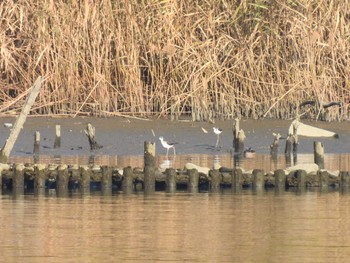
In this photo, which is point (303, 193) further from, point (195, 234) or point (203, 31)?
point (203, 31)

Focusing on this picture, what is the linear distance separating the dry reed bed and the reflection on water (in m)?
3.23

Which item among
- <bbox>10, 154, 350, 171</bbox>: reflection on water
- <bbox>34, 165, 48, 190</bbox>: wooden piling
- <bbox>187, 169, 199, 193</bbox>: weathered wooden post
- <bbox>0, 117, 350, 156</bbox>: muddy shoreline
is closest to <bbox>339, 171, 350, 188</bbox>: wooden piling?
<bbox>187, 169, 199, 193</bbox>: weathered wooden post

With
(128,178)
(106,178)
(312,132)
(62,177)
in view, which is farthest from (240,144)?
(62,177)

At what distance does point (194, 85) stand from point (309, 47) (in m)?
2.00

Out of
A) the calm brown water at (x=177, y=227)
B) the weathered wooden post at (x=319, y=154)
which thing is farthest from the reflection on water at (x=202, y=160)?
the calm brown water at (x=177, y=227)

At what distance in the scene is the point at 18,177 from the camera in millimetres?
16891

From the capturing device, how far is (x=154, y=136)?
23.4m

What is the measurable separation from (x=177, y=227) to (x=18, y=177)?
13.3ft

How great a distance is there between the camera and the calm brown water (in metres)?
11.6

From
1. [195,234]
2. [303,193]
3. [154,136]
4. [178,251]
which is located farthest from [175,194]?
[154,136]

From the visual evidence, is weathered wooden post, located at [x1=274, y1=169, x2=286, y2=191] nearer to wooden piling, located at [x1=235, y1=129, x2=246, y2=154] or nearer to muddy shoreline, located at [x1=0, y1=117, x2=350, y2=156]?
wooden piling, located at [x1=235, y1=129, x2=246, y2=154]

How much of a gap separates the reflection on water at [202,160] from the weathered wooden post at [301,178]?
2032 millimetres

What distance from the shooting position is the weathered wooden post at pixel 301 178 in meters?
16.9

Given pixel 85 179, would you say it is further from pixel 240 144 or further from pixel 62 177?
pixel 240 144
